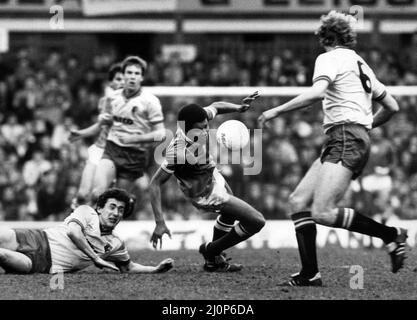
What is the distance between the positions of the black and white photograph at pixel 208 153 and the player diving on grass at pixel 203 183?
2 cm

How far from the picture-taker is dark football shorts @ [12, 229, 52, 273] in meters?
9.85

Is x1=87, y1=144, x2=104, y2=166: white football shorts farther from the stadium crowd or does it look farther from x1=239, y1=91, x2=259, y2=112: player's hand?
x1=239, y1=91, x2=259, y2=112: player's hand

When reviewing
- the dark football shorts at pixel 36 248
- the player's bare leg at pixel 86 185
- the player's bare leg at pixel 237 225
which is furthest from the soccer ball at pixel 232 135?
the player's bare leg at pixel 86 185

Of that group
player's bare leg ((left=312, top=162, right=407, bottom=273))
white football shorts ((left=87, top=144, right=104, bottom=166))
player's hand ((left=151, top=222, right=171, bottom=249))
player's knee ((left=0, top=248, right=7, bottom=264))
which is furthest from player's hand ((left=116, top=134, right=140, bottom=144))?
player's bare leg ((left=312, top=162, right=407, bottom=273))

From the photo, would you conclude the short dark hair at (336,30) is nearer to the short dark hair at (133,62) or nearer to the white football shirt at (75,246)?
the white football shirt at (75,246)

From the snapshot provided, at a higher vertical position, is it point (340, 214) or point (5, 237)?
point (340, 214)

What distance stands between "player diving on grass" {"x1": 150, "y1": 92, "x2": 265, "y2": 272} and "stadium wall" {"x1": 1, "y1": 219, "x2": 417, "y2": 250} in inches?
227

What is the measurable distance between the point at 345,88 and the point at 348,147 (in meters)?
0.52

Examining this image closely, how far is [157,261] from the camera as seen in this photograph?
1224 centimetres

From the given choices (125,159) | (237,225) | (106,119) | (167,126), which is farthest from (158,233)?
(167,126)

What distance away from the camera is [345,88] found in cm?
927

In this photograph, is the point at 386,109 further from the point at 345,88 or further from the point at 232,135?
the point at 232,135
